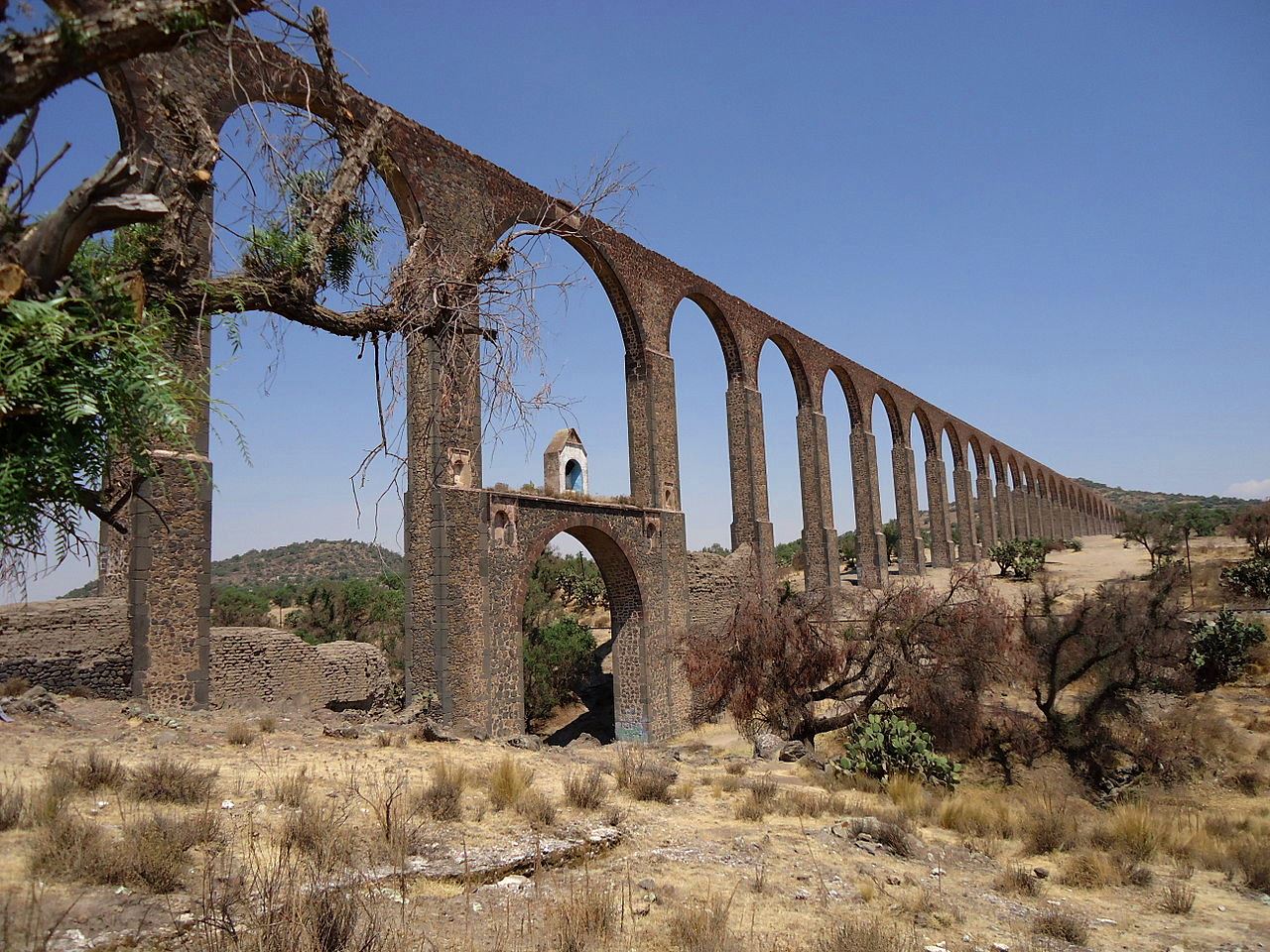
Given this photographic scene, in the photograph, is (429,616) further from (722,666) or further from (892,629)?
(892,629)

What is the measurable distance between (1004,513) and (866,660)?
43285 millimetres

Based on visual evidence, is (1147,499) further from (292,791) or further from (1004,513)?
(292,791)

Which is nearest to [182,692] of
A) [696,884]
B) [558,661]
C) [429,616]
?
[429,616]

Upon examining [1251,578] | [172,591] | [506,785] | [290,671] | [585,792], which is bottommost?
[585,792]

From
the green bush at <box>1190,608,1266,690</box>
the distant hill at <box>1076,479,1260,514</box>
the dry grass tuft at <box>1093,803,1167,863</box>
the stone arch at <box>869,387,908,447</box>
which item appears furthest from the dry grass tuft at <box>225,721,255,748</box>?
the distant hill at <box>1076,479,1260,514</box>

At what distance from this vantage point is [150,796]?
571 centimetres

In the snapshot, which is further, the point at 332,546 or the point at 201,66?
the point at 332,546

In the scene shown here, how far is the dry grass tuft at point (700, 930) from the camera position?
4.10 m

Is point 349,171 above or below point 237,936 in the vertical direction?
above

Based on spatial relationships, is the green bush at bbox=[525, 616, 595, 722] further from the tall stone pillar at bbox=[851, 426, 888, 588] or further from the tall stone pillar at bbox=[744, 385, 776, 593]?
the tall stone pillar at bbox=[851, 426, 888, 588]

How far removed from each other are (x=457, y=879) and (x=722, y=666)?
351 inches

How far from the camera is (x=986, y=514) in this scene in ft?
157

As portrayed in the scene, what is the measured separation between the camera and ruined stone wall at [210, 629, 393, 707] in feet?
38.4

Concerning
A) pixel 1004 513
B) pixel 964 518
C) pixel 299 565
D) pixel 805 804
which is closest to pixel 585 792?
pixel 805 804
